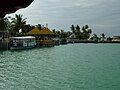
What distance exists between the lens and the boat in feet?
260

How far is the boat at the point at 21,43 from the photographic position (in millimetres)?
79125

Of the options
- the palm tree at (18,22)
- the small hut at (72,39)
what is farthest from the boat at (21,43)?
the small hut at (72,39)

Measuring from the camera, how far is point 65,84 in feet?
85.9

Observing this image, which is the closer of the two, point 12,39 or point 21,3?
point 21,3

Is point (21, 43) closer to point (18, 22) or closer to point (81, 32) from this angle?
point (18, 22)

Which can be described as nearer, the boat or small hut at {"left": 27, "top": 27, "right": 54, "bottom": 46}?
the boat

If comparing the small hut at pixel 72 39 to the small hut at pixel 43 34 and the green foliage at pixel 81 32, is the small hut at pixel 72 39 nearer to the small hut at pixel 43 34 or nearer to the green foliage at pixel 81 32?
the green foliage at pixel 81 32

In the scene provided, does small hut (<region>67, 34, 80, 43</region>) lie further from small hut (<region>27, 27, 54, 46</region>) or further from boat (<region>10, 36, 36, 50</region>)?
boat (<region>10, 36, 36, 50</region>)

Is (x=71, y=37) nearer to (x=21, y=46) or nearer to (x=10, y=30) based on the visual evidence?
(x=10, y=30)

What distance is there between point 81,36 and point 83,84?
13508 centimetres

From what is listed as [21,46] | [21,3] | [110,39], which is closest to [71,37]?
[110,39]

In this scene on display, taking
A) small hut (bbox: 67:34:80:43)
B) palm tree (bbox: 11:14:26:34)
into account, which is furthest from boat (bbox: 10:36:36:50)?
small hut (bbox: 67:34:80:43)

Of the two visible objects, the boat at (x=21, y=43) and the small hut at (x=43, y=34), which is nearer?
the boat at (x=21, y=43)

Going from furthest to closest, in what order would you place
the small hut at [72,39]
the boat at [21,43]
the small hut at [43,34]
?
the small hut at [72,39] → the small hut at [43,34] → the boat at [21,43]
